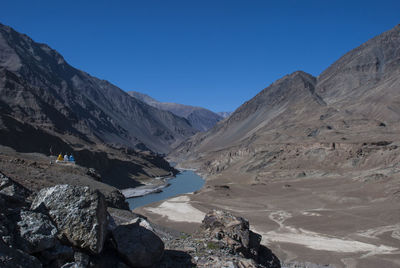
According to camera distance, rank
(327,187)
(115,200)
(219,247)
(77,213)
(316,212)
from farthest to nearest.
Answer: (327,187), (316,212), (115,200), (219,247), (77,213)

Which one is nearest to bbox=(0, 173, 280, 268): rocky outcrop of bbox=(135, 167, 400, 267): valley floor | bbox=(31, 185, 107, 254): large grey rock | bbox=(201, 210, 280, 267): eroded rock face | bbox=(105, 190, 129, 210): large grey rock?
bbox=(31, 185, 107, 254): large grey rock

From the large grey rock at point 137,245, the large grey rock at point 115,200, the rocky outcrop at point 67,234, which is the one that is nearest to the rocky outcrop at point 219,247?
the large grey rock at point 137,245

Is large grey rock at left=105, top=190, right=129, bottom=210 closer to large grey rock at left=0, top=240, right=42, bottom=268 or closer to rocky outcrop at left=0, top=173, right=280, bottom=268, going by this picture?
rocky outcrop at left=0, top=173, right=280, bottom=268

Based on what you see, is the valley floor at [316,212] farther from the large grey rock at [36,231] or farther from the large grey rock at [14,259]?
the large grey rock at [14,259]

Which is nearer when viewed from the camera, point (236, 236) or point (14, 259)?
point (14, 259)

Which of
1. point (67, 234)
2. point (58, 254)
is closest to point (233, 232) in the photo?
point (67, 234)

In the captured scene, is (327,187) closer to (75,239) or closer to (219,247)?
(219,247)
